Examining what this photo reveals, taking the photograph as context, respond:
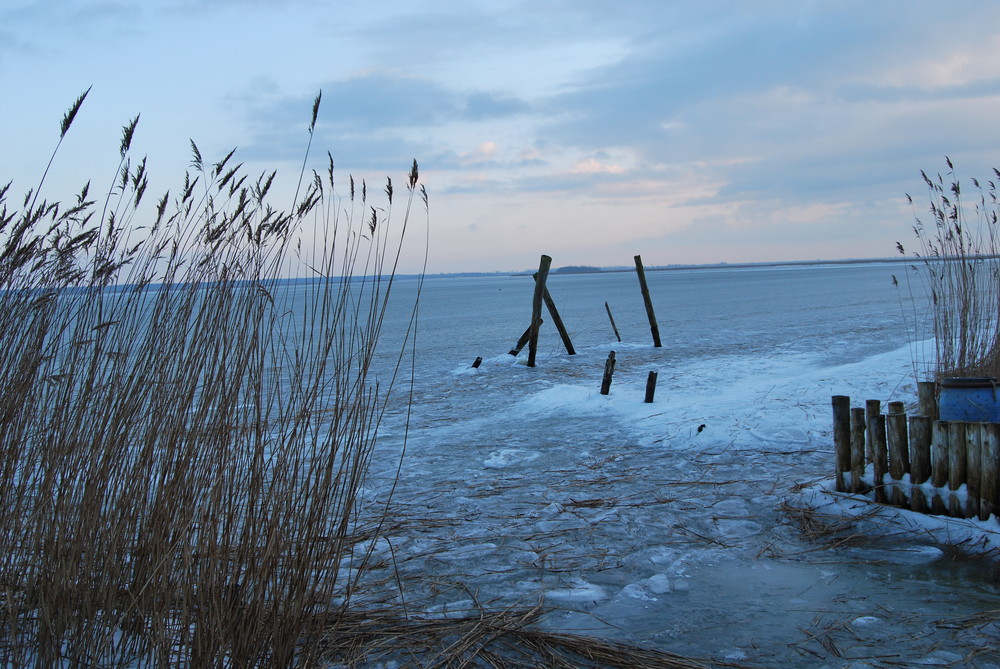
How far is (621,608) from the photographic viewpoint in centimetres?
385

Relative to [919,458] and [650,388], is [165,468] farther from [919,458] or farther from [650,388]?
[650,388]

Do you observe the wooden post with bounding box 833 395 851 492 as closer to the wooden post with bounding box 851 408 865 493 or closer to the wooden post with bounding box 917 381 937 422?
the wooden post with bounding box 851 408 865 493

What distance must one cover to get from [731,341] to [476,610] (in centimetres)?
1658

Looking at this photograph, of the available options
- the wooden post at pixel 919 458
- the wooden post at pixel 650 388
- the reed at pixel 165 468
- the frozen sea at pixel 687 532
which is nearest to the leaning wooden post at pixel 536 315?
the frozen sea at pixel 687 532

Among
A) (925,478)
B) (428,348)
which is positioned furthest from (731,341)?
(925,478)

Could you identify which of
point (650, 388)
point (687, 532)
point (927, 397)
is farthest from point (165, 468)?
point (650, 388)

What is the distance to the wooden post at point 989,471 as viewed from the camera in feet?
13.8

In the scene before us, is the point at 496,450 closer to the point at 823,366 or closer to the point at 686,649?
the point at 686,649

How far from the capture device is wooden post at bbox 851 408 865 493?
5.02 metres

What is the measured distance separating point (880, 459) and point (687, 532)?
1.43 m

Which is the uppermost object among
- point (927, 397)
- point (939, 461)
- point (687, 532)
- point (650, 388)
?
point (927, 397)

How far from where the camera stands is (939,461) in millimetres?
4586

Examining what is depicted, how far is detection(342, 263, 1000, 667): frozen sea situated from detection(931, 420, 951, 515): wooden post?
15cm

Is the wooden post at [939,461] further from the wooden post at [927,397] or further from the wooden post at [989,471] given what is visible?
the wooden post at [927,397]
